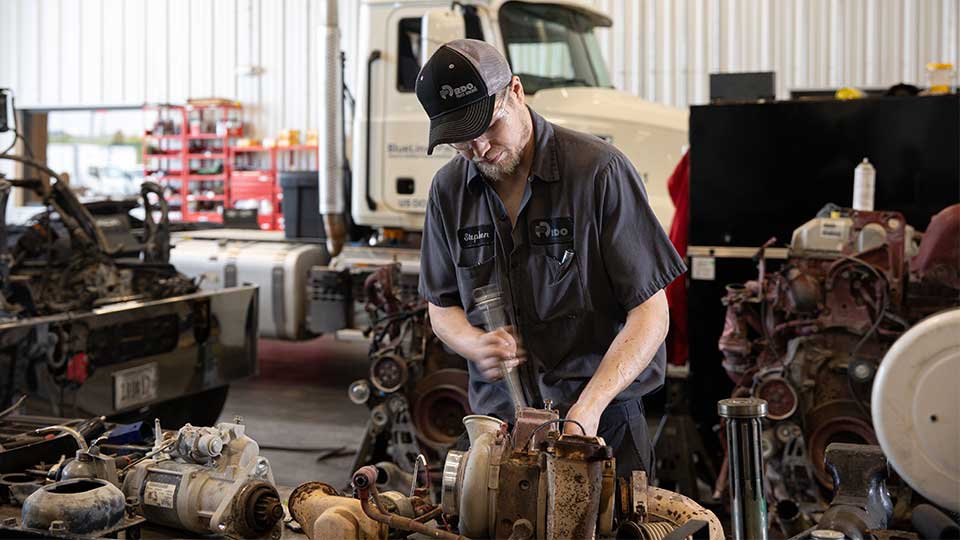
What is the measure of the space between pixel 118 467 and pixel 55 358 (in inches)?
83.8

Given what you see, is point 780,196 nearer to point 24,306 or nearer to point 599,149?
point 599,149

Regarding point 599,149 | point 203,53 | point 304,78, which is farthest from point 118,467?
point 203,53

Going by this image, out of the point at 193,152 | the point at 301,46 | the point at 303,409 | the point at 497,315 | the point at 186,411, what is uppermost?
the point at 301,46

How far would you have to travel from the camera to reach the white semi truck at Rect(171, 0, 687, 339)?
5.34 m

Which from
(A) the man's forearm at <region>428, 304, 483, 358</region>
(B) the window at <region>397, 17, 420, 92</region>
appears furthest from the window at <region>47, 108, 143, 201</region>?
(A) the man's forearm at <region>428, 304, 483, 358</region>

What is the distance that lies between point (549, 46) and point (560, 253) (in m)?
3.75

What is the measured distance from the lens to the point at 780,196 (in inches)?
167

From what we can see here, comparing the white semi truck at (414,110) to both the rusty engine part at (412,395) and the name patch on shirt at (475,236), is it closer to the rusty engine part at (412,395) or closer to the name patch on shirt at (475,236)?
the rusty engine part at (412,395)

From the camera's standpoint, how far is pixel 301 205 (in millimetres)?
6906

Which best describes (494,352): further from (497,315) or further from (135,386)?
(135,386)

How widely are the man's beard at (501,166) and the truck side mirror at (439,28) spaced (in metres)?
3.20

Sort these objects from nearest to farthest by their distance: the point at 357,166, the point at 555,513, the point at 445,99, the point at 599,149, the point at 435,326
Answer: the point at 555,513
the point at 445,99
the point at 599,149
the point at 435,326
the point at 357,166

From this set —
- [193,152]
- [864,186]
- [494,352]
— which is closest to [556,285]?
[494,352]

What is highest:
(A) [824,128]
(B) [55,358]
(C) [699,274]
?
(A) [824,128]
